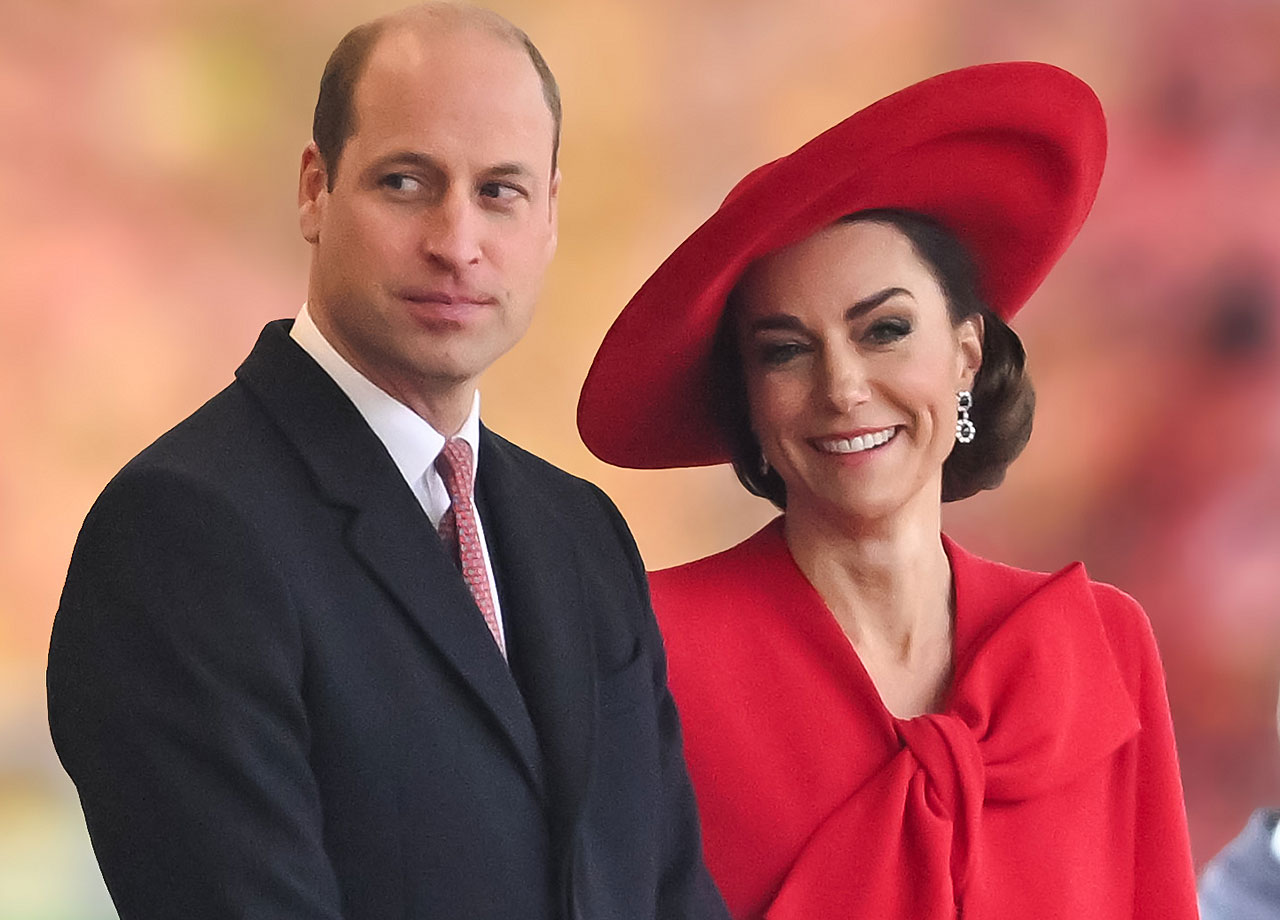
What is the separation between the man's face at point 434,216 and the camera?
1.17 m

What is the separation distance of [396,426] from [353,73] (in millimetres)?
282

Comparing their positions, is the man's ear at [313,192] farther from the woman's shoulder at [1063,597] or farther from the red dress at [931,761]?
the woman's shoulder at [1063,597]

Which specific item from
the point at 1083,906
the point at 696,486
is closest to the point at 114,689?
the point at 1083,906

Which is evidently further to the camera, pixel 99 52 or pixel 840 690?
pixel 99 52

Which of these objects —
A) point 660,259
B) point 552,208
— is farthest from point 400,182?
point 660,259

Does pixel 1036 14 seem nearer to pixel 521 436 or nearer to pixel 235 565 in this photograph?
pixel 521 436

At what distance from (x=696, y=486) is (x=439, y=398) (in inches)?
36.6

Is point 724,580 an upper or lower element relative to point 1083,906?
upper

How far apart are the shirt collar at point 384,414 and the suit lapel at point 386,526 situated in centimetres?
1

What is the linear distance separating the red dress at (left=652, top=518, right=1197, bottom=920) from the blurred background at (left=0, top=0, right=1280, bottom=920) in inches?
17.9

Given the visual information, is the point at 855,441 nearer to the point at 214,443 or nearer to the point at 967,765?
the point at 967,765

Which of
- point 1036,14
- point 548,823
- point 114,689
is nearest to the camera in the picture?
point 114,689

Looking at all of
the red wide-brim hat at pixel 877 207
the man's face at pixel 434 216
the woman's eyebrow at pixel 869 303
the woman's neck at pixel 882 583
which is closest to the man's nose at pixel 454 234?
the man's face at pixel 434 216

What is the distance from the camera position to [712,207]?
2107mm
